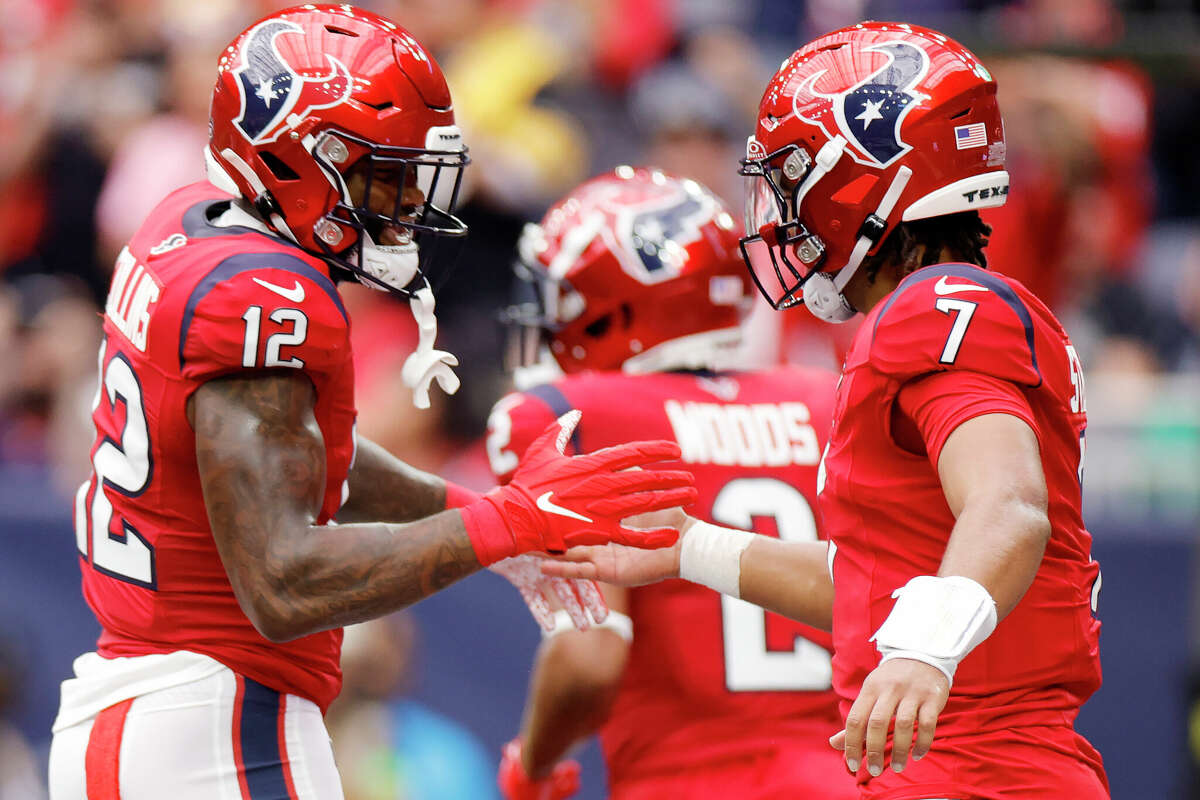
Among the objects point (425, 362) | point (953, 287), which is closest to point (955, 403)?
point (953, 287)

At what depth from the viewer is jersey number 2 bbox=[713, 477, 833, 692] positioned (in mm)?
3719

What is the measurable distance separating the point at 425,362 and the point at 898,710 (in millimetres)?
1330

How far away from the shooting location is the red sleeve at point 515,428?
3.85 metres

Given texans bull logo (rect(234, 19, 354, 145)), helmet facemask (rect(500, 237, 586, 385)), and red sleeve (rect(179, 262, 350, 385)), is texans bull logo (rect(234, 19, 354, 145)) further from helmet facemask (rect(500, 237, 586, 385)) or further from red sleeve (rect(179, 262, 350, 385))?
helmet facemask (rect(500, 237, 586, 385))

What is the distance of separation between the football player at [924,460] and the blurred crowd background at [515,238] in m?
3.19

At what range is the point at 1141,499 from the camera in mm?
6164

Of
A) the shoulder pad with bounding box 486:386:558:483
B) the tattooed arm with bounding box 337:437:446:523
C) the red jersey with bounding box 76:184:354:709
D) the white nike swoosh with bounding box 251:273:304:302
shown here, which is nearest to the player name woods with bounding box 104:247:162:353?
the red jersey with bounding box 76:184:354:709

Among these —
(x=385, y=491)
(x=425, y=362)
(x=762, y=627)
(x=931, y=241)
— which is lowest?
(x=762, y=627)

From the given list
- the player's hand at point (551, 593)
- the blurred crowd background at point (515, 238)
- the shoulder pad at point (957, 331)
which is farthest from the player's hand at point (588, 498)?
the blurred crowd background at point (515, 238)

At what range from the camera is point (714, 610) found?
3771mm

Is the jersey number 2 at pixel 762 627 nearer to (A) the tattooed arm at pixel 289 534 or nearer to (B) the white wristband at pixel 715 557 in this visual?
(B) the white wristband at pixel 715 557

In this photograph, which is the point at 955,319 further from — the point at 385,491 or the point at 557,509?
the point at 385,491

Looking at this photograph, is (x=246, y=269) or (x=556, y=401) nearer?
(x=246, y=269)

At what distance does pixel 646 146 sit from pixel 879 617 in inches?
233
